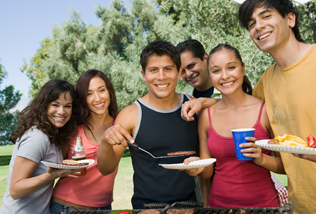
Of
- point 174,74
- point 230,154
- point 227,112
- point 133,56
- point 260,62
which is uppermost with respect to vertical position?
point 133,56

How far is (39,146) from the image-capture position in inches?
122

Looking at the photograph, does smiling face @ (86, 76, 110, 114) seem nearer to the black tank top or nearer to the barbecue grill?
the black tank top

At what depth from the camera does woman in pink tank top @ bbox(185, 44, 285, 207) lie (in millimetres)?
2674

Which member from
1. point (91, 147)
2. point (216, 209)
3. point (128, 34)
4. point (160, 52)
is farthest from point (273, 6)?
point (128, 34)

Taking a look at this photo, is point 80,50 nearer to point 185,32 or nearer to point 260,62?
point 185,32

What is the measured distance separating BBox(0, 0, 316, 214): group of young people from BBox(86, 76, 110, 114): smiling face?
0.01m

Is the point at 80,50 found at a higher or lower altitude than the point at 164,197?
higher

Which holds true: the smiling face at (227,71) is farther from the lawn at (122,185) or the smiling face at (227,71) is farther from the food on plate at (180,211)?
the lawn at (122,185)

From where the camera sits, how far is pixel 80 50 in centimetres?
2467

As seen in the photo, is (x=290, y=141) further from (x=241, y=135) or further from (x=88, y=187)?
(x=88, y=187)

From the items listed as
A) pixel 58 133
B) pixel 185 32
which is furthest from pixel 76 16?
pixel 58 133

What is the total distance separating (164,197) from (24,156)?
64.1 inches

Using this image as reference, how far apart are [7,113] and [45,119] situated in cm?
2270

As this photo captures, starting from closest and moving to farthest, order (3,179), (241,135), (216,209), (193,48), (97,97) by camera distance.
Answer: (241,135), (216,209), (97,97), (193,48), (3,179)
